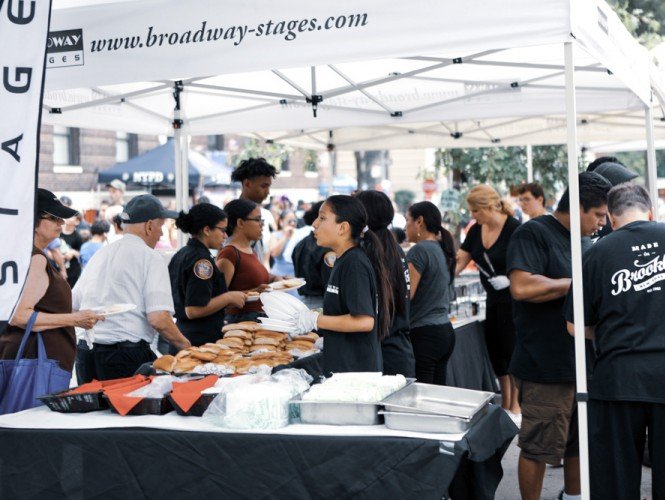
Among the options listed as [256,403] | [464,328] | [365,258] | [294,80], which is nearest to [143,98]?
[294,80]

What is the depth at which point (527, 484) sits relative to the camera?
469 centimetres

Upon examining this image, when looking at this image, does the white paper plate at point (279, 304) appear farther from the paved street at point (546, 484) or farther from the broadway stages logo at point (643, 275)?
the paved street at point (546, 484)

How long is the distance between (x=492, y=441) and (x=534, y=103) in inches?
199

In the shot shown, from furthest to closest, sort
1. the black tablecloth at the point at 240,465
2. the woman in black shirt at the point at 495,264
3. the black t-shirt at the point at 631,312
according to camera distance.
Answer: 1. the woman in black shirt at the point at 495,264
2. the black t-shirt at the point at 631,312
3. the black tablecloth at the point at 240,465

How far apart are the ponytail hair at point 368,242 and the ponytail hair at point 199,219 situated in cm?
168

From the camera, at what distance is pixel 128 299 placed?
15.9 ft

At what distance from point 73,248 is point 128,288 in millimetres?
8779

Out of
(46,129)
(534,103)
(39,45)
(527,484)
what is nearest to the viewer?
(39,45)

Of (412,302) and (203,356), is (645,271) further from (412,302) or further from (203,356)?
(412,302)

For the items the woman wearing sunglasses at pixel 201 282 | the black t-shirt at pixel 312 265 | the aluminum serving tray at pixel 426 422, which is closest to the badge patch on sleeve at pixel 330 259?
the black t-shirt at pixel 312 265

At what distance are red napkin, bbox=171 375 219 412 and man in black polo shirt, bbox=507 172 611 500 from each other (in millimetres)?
1637

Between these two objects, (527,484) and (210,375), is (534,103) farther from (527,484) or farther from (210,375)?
(210,375)

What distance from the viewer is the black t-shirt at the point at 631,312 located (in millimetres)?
3746

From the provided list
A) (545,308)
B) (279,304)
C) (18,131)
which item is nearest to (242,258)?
(279,304)
